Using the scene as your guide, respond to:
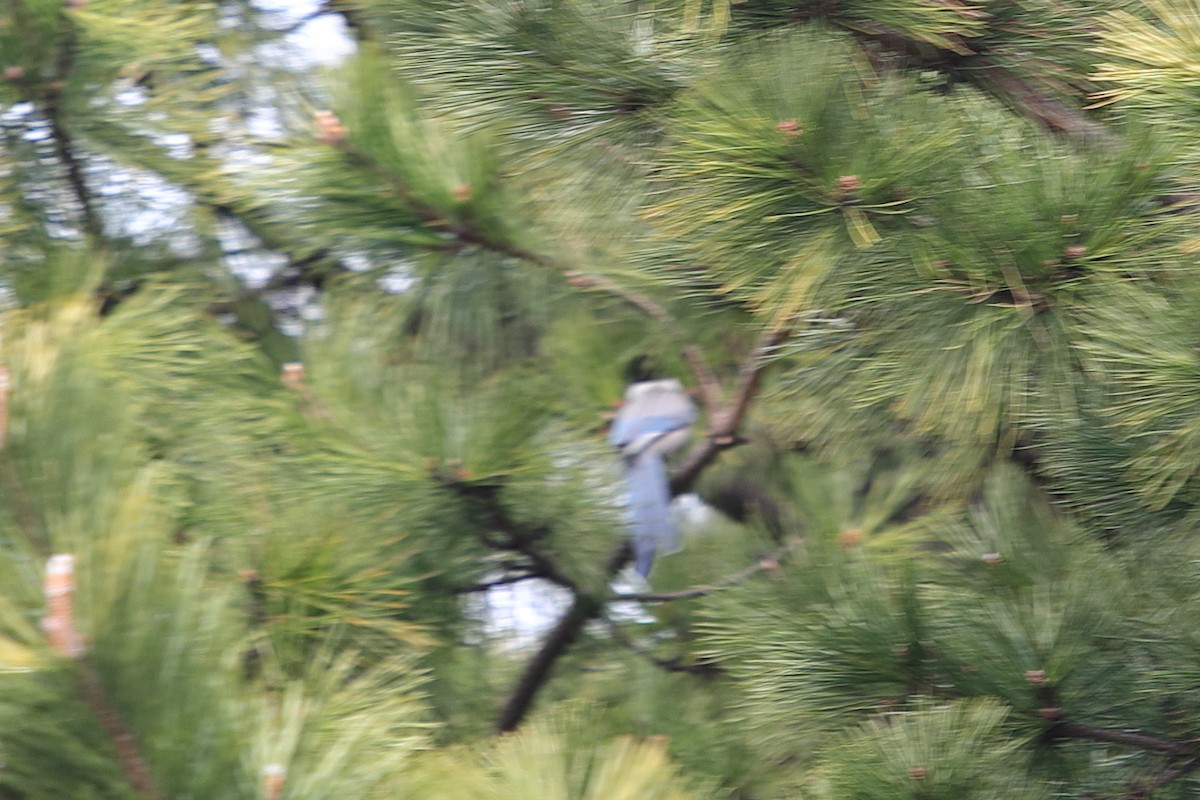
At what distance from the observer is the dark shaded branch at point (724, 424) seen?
1.20 meters

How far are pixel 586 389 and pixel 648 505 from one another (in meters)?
0.16

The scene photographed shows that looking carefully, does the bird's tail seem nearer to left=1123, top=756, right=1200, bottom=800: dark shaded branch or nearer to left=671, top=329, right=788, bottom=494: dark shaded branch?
left=671, top=329, right=788, bottom=494: dark shaded branch

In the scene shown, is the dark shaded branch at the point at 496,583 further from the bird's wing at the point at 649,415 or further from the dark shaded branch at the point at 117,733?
the dark shaded branch at the point at 117,733

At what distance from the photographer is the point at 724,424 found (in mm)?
1254

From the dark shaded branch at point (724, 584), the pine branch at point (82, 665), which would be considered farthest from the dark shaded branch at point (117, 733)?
the dark shaded branch at point (724, 584)

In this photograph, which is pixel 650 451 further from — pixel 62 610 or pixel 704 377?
pixel 62 610

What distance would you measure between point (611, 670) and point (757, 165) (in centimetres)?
94

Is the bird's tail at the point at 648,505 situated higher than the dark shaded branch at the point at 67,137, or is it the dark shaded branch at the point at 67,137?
the dark shaded branch at the point at 67,137

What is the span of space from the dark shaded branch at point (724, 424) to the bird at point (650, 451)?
0.03 metres

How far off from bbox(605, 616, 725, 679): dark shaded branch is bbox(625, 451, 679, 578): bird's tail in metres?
0.20

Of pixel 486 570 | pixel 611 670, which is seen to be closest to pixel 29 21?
pixel 486 570

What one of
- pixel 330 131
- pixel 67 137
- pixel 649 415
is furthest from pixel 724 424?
pixel 67 137

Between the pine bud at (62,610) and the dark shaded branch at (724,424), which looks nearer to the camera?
the pine bud at (62,610)

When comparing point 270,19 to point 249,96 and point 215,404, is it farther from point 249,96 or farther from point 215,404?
point 215,404
